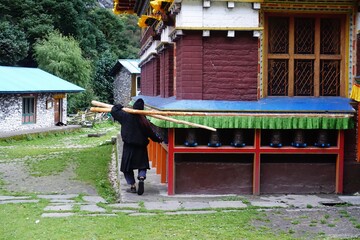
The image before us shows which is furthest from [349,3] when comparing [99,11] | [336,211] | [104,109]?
[99,11]

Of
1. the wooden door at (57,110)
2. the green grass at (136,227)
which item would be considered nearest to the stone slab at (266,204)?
the green grass at (136,227)

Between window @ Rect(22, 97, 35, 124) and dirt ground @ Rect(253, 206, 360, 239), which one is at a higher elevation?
window @ Rect(22, 97, 35, 124)

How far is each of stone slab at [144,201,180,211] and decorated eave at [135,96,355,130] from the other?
1.57 metres

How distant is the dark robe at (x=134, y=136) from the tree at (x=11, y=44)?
40.7 m

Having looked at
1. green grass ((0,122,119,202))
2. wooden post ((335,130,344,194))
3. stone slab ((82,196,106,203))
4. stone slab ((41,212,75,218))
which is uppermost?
wooden post ((335,130,344,194))

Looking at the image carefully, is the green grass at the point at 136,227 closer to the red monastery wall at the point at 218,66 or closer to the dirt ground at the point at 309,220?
the dirt ground at the point at 309,220

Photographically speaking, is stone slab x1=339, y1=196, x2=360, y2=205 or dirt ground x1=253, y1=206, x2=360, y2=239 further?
stone slab x1=339, y1=196, x2=360, y2=205

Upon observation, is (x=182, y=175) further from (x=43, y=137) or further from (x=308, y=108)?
(x=43, y=137)

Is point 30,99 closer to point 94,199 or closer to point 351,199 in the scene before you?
point 94,199

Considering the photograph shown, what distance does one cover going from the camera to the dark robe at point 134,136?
1171 centimetres

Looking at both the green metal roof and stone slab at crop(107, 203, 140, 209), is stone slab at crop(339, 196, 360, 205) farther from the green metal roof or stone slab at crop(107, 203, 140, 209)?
the green metal roof

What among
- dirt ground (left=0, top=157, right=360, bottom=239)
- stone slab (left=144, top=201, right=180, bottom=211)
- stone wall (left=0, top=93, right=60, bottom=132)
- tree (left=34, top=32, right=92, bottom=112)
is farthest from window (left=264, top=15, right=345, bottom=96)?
tree (left=34, top=32, right=92, bottom=112)

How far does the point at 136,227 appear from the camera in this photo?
8.55 meters

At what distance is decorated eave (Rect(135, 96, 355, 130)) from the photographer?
1138cm
